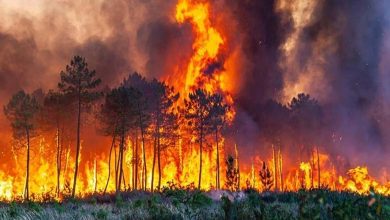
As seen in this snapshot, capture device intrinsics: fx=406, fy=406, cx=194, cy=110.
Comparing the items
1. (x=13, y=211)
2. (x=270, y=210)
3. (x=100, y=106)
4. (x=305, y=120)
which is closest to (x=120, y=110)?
(x=100, y=106)

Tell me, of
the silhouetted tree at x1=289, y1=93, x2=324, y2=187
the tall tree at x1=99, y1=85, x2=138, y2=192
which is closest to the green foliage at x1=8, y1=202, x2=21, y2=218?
the tall tree at x1=99, y1=85, x2=138, y2=192

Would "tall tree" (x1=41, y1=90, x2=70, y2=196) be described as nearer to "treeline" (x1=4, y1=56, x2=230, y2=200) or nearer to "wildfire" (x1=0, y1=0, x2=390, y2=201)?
"treeline" (x1=4, y1=56, x2=230, y2=200)

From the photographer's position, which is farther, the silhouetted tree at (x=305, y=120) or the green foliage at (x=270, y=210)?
the silhouetted tree at (x=305, y=120)

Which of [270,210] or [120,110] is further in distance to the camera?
[120,110]

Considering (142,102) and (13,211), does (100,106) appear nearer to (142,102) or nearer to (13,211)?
(142,102)

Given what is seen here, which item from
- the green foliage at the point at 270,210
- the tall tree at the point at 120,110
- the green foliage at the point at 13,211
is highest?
the tall tree at the point at 120,110

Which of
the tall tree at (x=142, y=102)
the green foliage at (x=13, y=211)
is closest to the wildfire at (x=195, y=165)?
the tall tree at (x=142, y=102)

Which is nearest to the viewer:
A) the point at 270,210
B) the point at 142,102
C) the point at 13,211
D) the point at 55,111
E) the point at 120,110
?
the point at 270,210

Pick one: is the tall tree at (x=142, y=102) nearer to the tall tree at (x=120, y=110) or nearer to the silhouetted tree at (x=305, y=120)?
the tall tree at (x=120, y=110)

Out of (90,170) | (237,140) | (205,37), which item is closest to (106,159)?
(90,170)

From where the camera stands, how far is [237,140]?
91.6 metres

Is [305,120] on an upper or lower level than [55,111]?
upper

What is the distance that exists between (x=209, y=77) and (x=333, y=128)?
108 feet

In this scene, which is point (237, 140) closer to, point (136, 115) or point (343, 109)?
point (343, 109)
